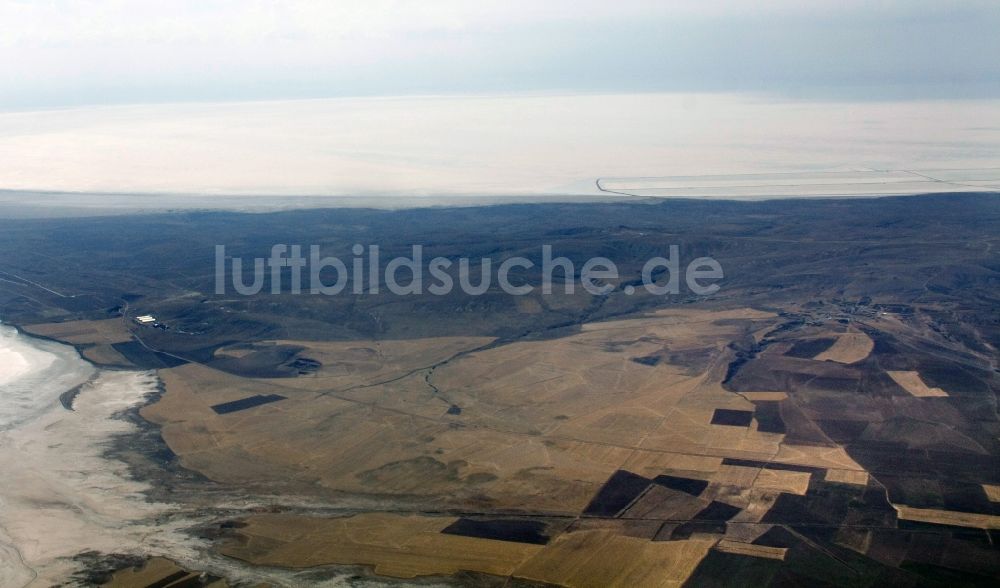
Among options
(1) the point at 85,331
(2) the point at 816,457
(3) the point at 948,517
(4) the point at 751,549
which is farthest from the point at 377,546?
(1) the point at 85,331

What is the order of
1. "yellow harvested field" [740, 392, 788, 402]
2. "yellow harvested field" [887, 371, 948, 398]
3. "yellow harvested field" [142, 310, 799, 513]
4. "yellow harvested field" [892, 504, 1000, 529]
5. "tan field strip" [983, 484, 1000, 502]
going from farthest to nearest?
"yellow harvested field" [740, 392, 788, 402] < "yellow harvested field" [887, 371, 948, 398] < "yellow harvested field" [142, 310, 799, 513] < "tan field strip" [983, 484, 1000, 502] < "yellow harvested field" [892, 504, 1000, 529]

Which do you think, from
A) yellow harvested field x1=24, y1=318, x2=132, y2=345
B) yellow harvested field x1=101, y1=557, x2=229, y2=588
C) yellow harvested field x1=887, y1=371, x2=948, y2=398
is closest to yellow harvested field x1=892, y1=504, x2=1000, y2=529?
yellow harvested field x1=887, y1=371, x2=948, y2=398

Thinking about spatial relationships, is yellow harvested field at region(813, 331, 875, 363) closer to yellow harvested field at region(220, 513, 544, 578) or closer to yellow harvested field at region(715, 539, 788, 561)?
yellow harvested field at region(715, 539, 788, 561)

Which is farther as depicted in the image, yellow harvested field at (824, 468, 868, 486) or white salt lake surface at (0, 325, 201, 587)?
yellow harvested field at (824, 468, 868, 486)

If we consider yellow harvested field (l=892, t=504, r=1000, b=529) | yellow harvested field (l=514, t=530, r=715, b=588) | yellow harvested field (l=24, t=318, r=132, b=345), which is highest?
yellow harvested field (l=24, t=318, r=132, b=345)

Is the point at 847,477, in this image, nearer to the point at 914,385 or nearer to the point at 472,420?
the point at 914,385

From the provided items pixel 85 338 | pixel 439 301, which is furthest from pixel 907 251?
pixel 85 338
